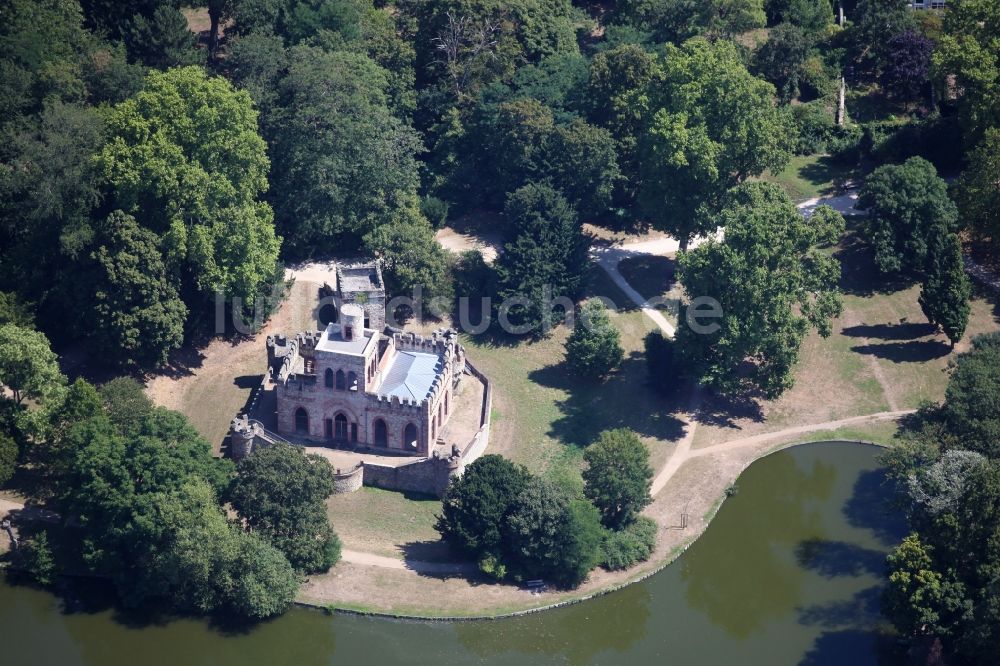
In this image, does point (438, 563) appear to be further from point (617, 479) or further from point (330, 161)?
point (330, 161)

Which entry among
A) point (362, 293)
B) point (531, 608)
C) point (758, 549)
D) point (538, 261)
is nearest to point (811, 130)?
point (538, 261)

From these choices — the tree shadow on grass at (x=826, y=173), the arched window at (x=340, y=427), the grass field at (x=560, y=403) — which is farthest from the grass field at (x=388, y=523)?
the tree shadow on grass at (x=826, y=173)

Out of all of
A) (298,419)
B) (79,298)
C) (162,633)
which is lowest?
(162,633)

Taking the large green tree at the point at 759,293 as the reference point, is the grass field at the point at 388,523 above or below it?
below

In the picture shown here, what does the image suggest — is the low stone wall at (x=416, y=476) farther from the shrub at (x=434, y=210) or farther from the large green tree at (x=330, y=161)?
the shrub at (x=434, y=210)

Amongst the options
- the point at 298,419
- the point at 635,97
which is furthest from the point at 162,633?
the point at 635,97

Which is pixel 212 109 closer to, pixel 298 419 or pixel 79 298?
pixel 79 298

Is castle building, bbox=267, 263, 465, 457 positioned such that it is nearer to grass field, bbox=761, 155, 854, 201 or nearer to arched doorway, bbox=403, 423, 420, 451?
arched doorway, bbox=403, 423, 420, 451
